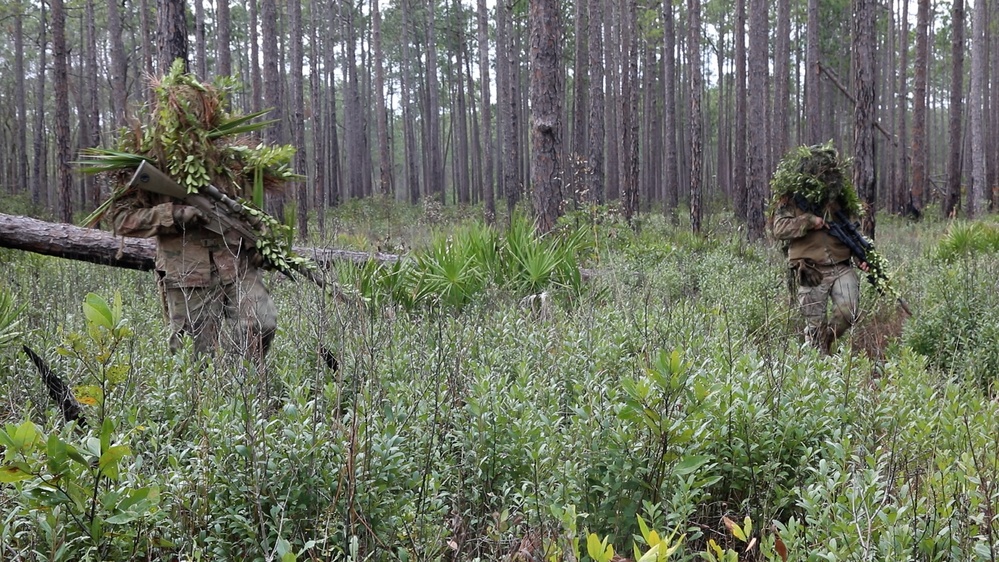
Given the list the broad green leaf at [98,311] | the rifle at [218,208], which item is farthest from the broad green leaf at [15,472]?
the rifle at [218,208]

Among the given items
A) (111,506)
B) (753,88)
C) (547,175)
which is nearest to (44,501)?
(111,506)

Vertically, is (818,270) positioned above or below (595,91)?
below

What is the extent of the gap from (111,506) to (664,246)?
9860 millimetres

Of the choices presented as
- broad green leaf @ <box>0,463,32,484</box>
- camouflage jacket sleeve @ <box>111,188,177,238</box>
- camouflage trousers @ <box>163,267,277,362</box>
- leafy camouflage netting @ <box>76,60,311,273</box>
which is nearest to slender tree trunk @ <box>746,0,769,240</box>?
leafy camouflage netting @ <box>76,60,311,273</box>

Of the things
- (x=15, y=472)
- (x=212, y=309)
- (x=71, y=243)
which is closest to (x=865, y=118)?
(x=212, y=309)

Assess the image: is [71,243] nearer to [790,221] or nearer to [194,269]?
[194,269]

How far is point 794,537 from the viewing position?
232 centimetres

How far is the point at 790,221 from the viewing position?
6746 mm

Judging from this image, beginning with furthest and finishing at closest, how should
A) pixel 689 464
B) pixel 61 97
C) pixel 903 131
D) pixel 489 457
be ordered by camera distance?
pixel 903 131, pixel 61 97, pixel 489 457, pixel 689 464

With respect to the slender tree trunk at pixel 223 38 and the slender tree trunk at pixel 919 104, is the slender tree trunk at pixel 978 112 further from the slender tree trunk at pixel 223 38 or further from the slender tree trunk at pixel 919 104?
the slender tree trunk at pixel 223 38

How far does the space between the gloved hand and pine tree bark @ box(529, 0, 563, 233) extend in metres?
6.14

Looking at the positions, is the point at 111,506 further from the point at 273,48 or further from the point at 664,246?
the point at 273,48

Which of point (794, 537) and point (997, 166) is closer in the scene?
point (794, 537)

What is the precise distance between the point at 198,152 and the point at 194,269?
766 mm
